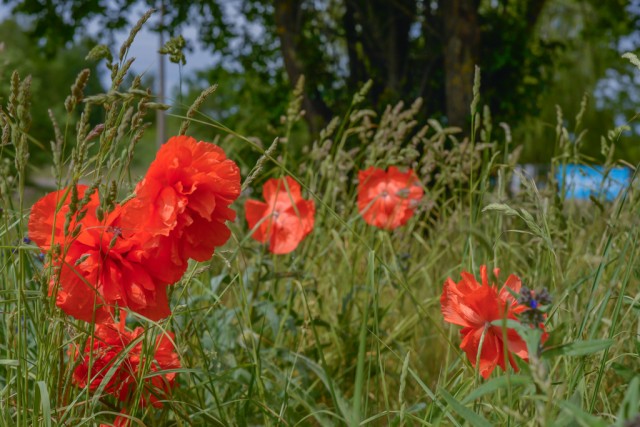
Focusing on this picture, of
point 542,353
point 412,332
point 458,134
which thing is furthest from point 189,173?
point 458,134

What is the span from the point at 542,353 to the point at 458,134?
131 inches

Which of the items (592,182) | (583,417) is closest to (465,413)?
(583,417)

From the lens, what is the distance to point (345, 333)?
5.83 ft

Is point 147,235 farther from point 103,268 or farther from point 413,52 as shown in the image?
point 413,52

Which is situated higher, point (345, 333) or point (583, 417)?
point (583, 417)

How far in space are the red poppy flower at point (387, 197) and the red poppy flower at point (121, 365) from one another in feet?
2.82

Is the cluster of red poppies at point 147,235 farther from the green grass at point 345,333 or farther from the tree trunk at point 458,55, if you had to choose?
the tree trunk at point 458,55

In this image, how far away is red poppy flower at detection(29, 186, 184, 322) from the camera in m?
0.97

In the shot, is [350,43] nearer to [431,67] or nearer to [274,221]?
[431,67]

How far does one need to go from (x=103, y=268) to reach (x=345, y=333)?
91 centimetres

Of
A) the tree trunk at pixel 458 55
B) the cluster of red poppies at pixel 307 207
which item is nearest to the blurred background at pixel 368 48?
the tree trunk at pixel 458 55

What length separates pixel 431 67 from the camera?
4680 mm

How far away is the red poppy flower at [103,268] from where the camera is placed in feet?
3.17

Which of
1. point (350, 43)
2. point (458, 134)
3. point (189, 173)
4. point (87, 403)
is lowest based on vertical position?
point (87, 403)
